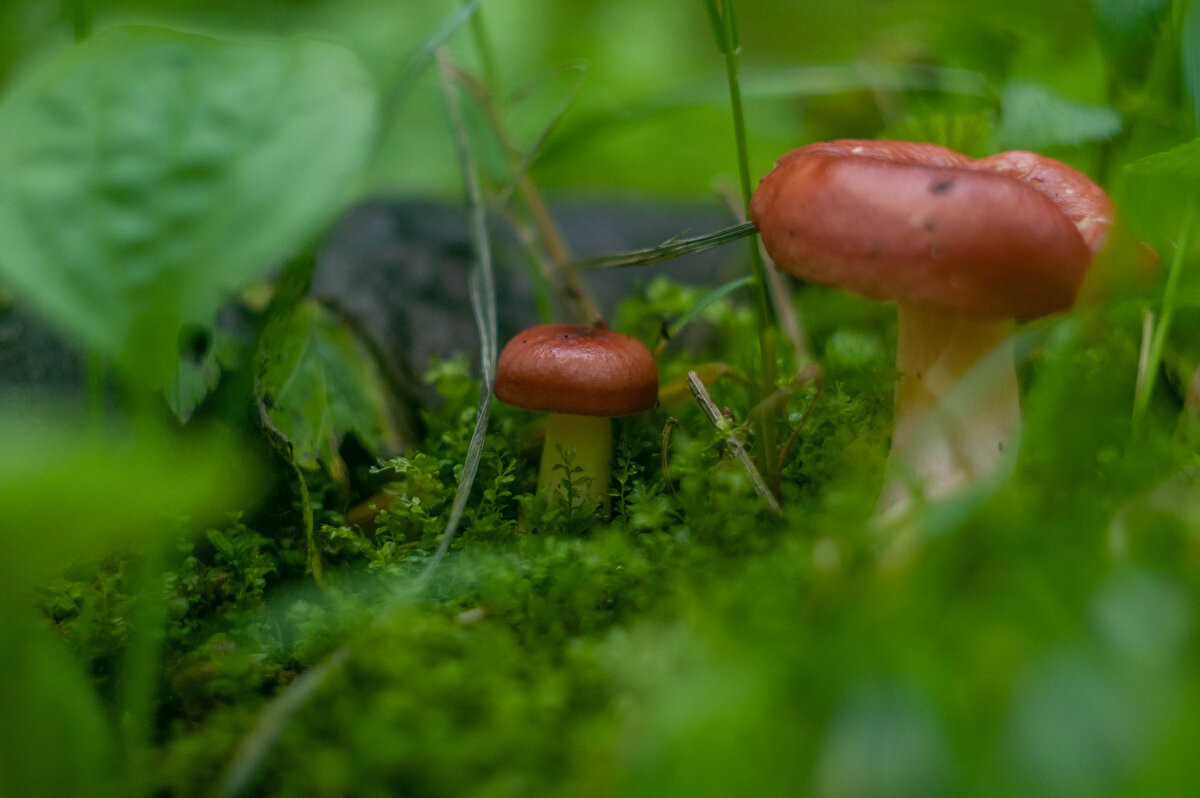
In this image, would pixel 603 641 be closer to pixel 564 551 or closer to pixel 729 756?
pixel 564 551

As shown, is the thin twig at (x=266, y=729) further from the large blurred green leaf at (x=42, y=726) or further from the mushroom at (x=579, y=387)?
the mushroom at (x=579, y=387)

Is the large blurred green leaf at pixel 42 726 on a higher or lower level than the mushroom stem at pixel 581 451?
higher

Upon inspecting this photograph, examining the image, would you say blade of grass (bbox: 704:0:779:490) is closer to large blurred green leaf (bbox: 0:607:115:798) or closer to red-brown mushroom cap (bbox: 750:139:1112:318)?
red-brown mushroom cap (bbox: 750:139:1112:318)

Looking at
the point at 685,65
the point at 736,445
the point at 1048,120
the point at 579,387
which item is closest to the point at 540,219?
the point at 579,387

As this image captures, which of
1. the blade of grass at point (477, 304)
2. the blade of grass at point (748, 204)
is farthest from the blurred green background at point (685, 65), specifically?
the blade of grass at point (748, 204)

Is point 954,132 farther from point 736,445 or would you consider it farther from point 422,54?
point 422,54

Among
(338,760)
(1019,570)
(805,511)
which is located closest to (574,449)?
(805,511)

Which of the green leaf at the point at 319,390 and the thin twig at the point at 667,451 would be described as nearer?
the thin twig at the point at 667,451
